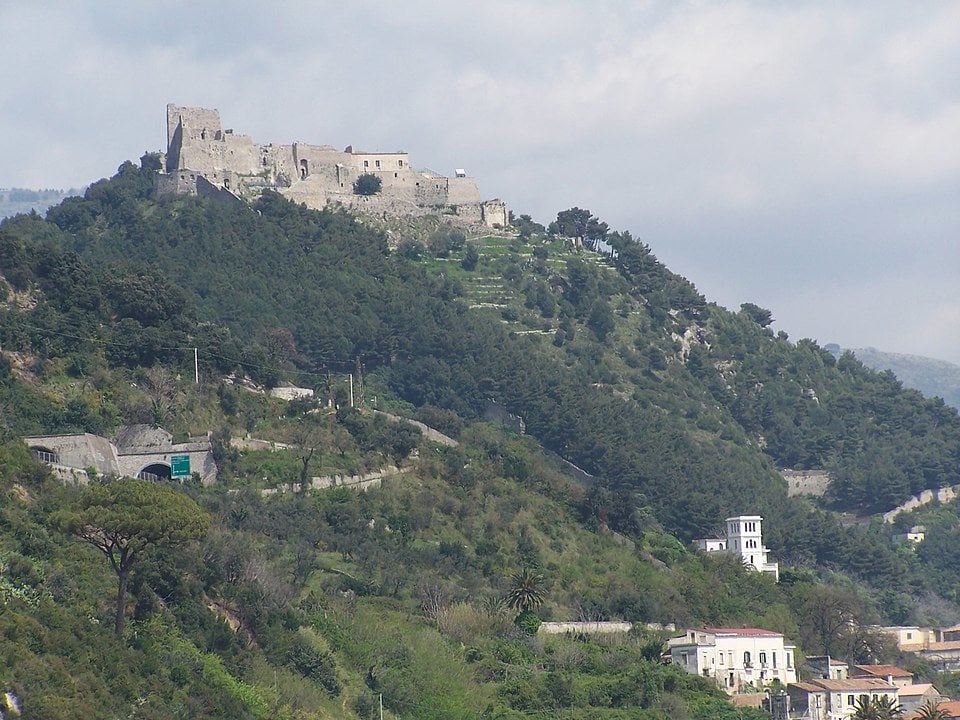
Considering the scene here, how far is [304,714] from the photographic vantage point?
56.2 m

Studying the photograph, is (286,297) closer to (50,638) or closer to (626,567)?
(626,567)

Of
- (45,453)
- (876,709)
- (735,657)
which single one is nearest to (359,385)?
(45,453)

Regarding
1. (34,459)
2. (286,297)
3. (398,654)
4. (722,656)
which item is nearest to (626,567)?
(722,656)

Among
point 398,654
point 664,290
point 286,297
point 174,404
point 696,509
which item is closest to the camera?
point 398,654

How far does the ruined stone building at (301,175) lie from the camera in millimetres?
117000

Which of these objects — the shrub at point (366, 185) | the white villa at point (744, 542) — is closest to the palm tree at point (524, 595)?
the white villa at point (744, 542)

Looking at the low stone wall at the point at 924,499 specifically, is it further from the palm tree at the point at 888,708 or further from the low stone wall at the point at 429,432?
the palm tree at the point at 888,708

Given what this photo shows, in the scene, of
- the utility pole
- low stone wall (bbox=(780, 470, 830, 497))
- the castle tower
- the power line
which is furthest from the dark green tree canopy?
low stone wall (bbox=(780, 470, 830, 497))

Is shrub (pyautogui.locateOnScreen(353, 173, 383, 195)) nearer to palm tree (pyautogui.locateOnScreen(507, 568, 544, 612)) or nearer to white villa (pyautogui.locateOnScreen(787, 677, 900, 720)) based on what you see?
palm tree (pyautogui.locateOnScreen(507, 568, 544, 612))

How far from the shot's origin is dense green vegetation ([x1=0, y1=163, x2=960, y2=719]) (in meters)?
58.1

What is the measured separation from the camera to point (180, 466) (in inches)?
2913

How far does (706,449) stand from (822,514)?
23.2 feet

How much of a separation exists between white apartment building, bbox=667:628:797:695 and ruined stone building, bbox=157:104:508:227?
53031 millimetres

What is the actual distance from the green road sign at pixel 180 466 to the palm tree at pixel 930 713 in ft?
88.5
